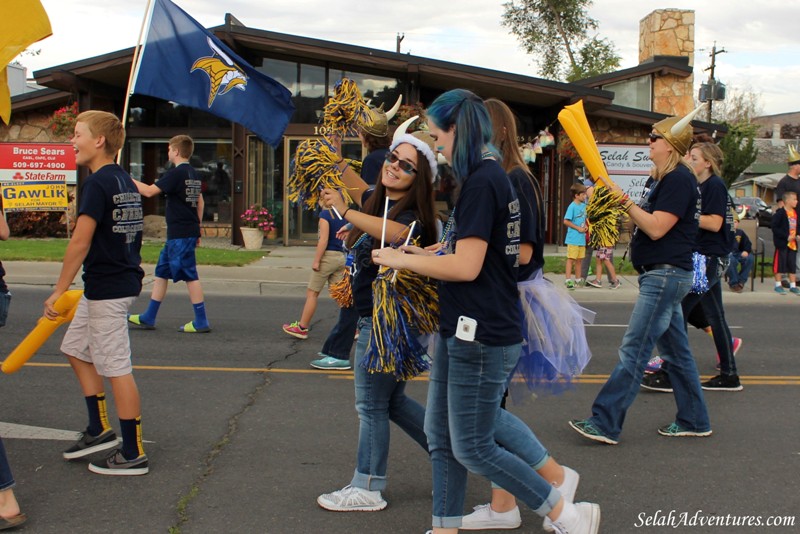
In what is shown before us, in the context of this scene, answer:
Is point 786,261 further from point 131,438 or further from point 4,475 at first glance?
point 4,475

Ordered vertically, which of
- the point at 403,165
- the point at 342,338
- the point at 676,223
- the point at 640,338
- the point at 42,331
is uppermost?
the point at 403,165

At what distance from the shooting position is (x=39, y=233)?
60.7ft

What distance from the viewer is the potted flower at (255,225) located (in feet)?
58.3

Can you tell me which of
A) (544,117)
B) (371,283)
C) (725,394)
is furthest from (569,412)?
(544,117)

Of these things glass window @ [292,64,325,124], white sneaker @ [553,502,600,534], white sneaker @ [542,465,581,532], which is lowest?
white sneaker @ [553,502,600,534]

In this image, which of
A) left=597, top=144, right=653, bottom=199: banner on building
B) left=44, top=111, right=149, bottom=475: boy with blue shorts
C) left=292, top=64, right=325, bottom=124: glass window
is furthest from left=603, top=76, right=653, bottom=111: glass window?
left=44, top=111, right=149, bottom=475: boy with blue shorts

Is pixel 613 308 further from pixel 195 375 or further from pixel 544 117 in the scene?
pixel 544 117

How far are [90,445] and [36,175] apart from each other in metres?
15.2

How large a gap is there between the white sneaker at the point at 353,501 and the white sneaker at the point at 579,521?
38.7 inches

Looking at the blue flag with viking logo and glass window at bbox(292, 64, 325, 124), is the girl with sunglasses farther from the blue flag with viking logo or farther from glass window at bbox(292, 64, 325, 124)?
glass window at bbox(292, 64, 325, 124)

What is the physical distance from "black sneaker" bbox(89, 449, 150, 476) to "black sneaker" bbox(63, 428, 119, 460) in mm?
192

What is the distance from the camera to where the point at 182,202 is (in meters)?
8.55

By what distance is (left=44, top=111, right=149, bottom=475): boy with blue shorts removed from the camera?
4.43m

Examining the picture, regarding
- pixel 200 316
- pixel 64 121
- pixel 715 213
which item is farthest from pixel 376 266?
pixel 64 121
